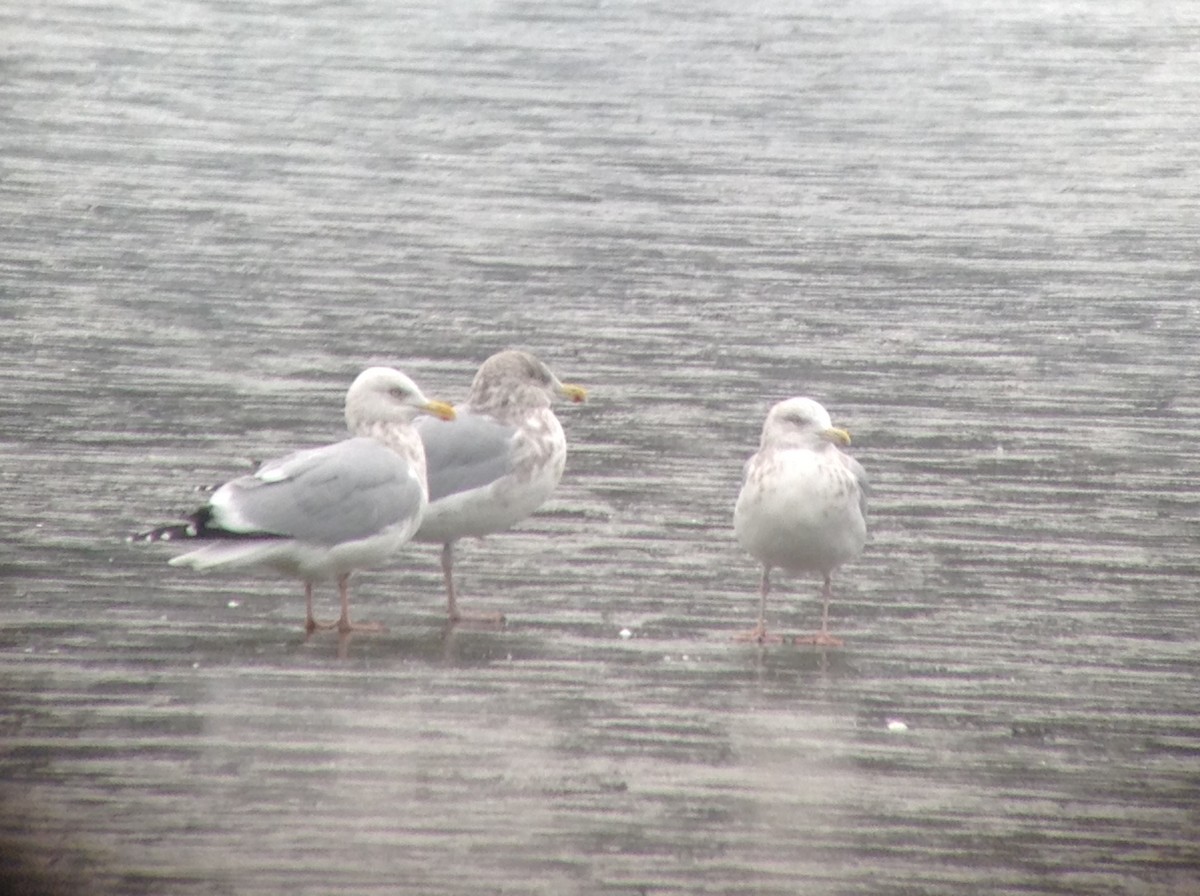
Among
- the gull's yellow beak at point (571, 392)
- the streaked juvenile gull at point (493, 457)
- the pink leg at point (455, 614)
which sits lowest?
the pink leg at point (455, 614)

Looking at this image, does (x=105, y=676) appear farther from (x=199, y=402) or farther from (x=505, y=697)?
(x=199, y=402)

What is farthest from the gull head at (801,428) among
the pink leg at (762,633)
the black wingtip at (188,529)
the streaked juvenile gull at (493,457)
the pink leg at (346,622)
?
the black wingtip at (188,529)

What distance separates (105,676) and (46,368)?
127 inches

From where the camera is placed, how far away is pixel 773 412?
5.90m

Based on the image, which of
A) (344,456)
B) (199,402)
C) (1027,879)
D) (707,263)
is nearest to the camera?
(1027,879)

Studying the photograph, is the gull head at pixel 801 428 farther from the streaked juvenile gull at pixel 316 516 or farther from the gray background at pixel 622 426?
the streaked juvenile gull at pixel 316 516

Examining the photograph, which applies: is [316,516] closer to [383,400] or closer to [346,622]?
[346,622]

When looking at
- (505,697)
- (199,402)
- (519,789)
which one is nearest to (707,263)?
(199,402)

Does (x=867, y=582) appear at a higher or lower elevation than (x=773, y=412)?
lower

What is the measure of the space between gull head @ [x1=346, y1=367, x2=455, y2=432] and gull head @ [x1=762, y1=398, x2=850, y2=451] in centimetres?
100

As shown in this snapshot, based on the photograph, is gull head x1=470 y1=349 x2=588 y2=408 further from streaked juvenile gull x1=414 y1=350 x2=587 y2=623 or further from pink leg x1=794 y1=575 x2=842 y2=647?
pink leg x1=794 y1=575 x2=842 y2=647

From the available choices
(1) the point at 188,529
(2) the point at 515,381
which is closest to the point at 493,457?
(2) the point at 515,381

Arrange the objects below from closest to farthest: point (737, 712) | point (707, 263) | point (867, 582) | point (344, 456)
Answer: point (737, 712) < point (344, 456) < point (867, 582) < point (707, 263)

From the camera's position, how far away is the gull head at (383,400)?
6.05 meters
